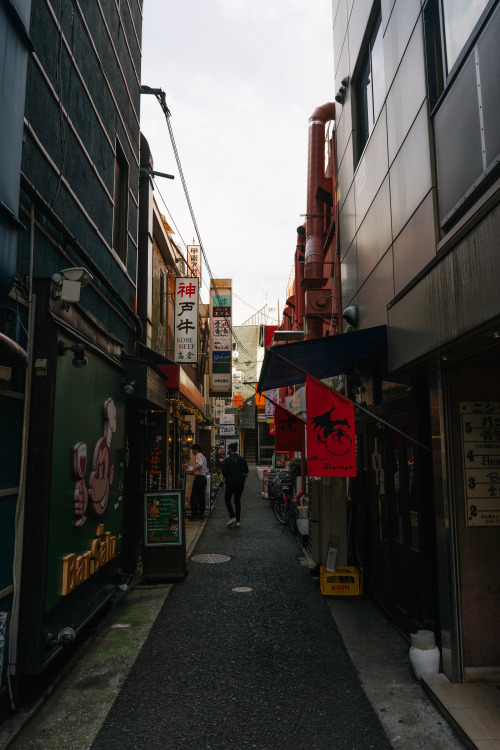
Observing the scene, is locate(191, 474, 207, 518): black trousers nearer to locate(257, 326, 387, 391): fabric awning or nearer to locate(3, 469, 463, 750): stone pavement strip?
locate(3, 469, 463, 750): stone pavement strip

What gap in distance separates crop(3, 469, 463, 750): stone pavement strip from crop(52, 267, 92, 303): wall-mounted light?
3.75 meters

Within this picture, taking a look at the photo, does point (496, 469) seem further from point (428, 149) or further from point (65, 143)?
point (65, 143)

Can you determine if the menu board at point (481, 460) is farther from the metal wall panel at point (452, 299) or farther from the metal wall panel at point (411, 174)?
the metal wall panel at point (411, 174)

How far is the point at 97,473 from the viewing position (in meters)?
6.61

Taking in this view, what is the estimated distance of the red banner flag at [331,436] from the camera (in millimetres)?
6465

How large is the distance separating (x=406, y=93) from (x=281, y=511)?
12.1 metres

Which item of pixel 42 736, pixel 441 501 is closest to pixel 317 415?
pixel 441 501

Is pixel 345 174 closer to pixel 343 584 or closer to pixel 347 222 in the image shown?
pixel 347 222

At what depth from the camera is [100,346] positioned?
6.90 meters

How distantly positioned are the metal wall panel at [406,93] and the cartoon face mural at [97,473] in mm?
5247

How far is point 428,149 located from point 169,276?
13.7 m

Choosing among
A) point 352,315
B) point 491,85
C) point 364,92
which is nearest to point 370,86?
point 364,92

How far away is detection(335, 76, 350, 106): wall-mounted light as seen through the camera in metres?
10.3

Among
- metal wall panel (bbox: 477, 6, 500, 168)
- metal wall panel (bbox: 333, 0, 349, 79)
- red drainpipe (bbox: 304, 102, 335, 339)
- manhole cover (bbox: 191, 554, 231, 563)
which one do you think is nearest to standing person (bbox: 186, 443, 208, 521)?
manhole cover (bbox: 191, 554, 231, 563)
